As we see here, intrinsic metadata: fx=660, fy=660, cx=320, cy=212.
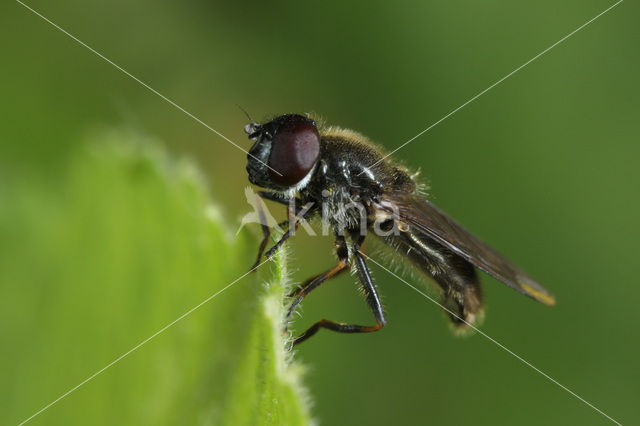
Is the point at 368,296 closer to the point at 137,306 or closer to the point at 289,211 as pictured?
the point at 289,211

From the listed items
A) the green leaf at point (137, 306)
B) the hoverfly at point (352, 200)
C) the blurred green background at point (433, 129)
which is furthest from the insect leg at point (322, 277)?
the blurred green background at point (433, 129)

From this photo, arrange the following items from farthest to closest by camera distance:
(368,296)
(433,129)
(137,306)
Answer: (433,129), (368,296), (137,306)

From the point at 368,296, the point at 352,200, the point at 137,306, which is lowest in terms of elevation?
the point at 137,306

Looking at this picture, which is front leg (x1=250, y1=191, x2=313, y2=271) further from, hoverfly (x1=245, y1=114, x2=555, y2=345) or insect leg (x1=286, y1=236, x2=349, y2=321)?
insect leg (x1=286, y1=236, x2=349, y2=321)

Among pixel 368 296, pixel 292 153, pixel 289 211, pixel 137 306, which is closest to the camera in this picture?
pixel 137 306

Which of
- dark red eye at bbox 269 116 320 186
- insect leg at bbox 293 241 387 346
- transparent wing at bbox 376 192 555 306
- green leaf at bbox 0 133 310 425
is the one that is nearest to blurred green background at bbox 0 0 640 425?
insect leg at bbox 293 241 387 346

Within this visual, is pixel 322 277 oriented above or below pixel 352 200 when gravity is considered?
below

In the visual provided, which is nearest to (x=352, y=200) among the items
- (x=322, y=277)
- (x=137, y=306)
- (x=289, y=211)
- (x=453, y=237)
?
(x=289, y=211)
